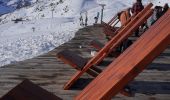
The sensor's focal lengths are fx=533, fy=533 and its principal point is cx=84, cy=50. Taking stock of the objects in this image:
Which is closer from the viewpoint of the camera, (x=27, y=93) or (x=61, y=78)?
(x=27, y=93)

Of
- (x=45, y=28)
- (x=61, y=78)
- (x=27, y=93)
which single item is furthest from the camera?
(x=45, y=28)

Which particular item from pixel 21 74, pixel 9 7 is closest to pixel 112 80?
pixel 21 74

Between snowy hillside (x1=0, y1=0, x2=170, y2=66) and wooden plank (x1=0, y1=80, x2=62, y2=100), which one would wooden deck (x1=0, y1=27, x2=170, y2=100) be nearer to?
wooden plank (x1=0, y1=80, x2=62, y2=100)

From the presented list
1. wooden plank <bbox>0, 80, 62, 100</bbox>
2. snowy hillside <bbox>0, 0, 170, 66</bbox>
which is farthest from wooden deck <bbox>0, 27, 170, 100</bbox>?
snowy hillside <bbox>0, 0, 170, 66</bbox>

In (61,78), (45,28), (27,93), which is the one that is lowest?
(45,28)

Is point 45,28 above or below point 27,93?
below

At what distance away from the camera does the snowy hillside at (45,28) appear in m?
19.4

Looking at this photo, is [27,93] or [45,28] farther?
[45,28]

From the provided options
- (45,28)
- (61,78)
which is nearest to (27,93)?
(61,78)

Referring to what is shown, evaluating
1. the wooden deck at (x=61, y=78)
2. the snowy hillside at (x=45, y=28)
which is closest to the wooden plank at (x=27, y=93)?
the wooden deck at (x=61, y=78)

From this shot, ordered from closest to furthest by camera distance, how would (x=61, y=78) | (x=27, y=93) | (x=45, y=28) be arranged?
1. (x=27, y=93)
2. (x=61, y=78)
3. (x=45, y=28)

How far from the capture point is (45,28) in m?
39.9

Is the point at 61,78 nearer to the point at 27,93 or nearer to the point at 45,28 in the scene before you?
the point at 27,93

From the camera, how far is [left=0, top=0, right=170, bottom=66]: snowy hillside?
63.6 ft
